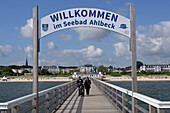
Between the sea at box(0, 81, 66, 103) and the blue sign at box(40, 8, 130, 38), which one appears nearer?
the blue sign at box(40, 8, 130, 38)

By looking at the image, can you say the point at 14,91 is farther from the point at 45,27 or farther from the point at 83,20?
the point at 83,20

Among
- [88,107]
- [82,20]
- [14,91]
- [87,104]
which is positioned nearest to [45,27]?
[82,20]

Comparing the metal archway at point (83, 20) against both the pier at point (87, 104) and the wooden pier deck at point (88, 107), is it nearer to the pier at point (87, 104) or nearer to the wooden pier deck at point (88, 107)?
the pier at point (87, 104)

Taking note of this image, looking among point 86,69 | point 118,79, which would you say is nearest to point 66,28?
point 118,79

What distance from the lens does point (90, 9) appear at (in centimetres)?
818

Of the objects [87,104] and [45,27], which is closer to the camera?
[45,27]

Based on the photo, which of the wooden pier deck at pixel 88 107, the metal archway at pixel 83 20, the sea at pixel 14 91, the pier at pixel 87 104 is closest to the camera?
the pier at pixel 87 104

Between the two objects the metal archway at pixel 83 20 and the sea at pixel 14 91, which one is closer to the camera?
the metal archway at pixel 83 20

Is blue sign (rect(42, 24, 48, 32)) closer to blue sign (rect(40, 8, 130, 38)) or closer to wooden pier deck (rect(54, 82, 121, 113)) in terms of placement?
blue sign (rect(40, 8, 130, 38))

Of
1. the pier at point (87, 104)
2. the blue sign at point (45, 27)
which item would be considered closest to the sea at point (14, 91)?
the pier at point (87, 104)

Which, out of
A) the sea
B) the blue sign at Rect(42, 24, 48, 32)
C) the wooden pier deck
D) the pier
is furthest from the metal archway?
the sea

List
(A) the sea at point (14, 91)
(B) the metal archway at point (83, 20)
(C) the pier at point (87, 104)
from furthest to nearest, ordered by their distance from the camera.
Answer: (A) the sea at point (14, 91)
(B) the metal archway at point (83, 20)
(C) the pier at point (87, 104)

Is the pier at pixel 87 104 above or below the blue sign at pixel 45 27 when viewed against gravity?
below

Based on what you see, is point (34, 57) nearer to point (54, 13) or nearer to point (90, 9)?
point (54, 13)
